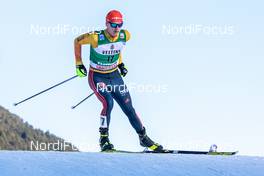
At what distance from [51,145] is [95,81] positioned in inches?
64.4

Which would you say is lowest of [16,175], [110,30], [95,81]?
[16,175]

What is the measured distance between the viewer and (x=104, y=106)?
15.1 m

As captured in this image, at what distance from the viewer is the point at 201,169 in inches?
461

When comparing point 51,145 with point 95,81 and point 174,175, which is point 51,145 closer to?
point 95,81

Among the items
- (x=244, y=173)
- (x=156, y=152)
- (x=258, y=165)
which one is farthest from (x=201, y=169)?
(x=156, y=152)

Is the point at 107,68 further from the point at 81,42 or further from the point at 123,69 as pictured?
the point at 81,42

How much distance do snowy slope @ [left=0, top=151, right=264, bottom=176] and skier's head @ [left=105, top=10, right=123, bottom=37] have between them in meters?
2.82

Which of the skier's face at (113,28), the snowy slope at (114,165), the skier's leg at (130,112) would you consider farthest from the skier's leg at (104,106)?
the snowy slope at (114,165)

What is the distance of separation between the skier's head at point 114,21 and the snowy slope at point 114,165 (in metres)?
2.82

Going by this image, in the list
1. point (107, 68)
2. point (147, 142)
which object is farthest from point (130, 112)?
point (107, 68)

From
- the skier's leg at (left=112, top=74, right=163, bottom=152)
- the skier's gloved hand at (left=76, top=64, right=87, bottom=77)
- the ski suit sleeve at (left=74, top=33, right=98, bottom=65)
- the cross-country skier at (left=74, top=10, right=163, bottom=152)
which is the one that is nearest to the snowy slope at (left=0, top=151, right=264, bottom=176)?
the cross-country skier at (left=74, top=10, right=163, bottom=152)

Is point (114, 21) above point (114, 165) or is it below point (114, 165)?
above

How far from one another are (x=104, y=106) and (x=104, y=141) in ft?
2.33

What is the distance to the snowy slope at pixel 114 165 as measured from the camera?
35.7 ft
